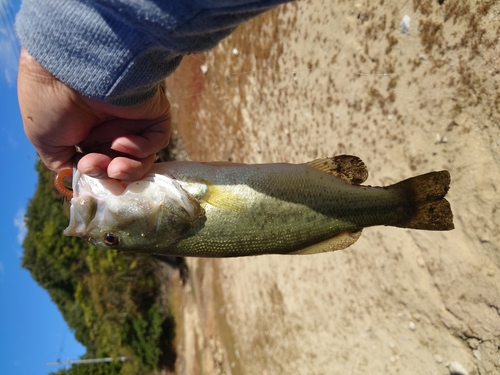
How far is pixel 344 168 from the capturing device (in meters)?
2.56

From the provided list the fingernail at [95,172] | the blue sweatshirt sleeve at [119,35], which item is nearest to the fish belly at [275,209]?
the fingernail at [95,172]

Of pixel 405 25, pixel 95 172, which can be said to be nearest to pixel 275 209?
pixel 95 172

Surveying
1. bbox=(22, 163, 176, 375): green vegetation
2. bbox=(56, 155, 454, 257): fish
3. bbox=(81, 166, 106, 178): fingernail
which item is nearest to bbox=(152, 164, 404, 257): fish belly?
bbox=(56, 155, 454, 257): fish

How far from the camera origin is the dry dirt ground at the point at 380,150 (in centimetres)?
362

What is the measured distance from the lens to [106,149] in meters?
2.18

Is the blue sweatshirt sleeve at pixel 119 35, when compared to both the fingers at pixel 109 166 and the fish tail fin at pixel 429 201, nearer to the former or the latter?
the fingers at pixel 109 166

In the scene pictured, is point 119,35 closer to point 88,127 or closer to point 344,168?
point 88,127

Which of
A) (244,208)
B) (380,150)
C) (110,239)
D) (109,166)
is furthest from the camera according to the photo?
(380,150)

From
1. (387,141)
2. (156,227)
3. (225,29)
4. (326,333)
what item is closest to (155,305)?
(326,333)

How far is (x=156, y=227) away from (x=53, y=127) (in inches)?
29.2

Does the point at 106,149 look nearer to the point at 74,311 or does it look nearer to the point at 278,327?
the point at 278,327

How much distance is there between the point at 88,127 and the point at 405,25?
10.9 feet

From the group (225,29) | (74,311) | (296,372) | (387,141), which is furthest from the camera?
(74,311)

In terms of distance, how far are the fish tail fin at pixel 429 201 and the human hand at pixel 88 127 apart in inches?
61.4
